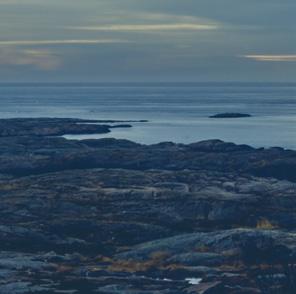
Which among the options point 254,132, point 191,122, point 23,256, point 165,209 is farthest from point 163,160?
point 191,122

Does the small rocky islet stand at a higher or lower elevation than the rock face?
lower

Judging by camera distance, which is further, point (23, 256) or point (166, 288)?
point (23, 256)

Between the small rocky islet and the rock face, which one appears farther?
the rock face

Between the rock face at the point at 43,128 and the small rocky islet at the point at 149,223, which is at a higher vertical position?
the rock face at the point at 43,128

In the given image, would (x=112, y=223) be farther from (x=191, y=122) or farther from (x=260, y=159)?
(x=191, y=122)

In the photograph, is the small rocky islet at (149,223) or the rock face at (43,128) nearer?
the small rocky islet at (149,223)

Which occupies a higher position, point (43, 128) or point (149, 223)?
point (43, 128)

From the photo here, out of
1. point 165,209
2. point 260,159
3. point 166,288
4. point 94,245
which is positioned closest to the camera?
point 166,288

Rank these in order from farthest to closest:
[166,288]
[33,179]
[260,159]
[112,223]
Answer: [260,159]
[33,179]
[112,223]
[166,288]
